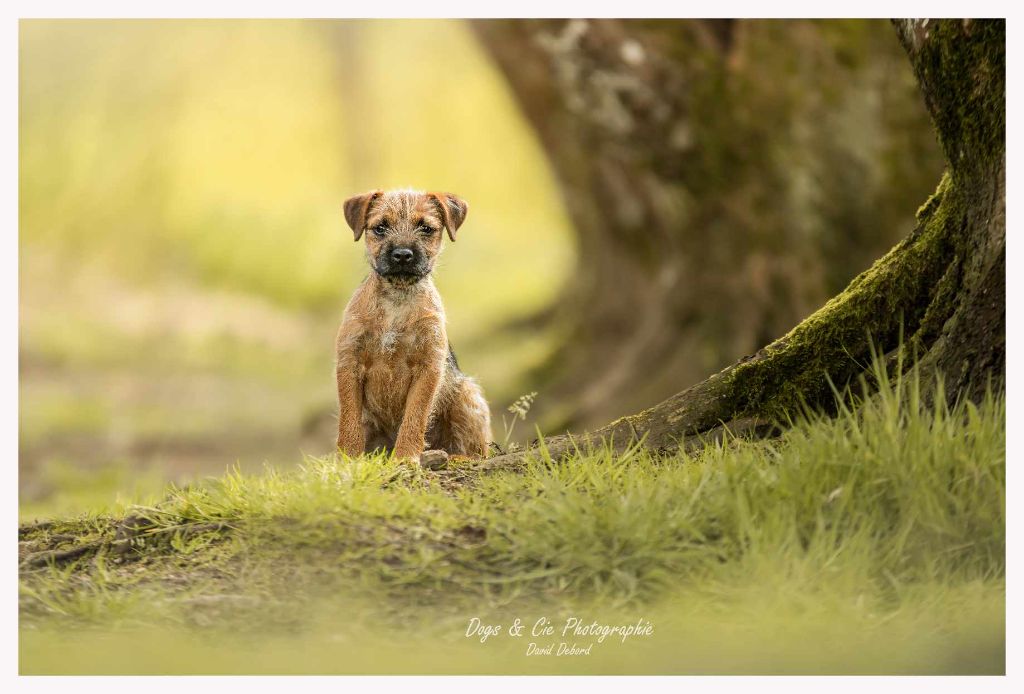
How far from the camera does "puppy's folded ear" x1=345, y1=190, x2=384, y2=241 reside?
6.02 m

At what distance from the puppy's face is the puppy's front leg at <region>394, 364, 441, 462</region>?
553 mm

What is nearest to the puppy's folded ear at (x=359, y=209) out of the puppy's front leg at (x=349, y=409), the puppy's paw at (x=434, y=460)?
the puppy's front leg at (x=349, y=409)

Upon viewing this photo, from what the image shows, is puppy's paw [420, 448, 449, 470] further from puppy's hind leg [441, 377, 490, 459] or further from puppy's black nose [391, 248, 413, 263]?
puppy's black nose [391, 248, 413, 263]

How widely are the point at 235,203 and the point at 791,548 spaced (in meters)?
12.8

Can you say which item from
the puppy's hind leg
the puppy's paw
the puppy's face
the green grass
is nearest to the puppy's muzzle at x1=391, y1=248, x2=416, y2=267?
the puppy's face

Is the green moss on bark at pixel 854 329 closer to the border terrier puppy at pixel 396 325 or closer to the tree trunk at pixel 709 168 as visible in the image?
the border terrier puppy at pixel 396 325

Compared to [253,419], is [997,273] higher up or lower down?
lower down

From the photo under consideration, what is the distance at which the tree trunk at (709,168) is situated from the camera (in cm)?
948

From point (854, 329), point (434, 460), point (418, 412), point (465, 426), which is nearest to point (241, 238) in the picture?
point (465, 426)

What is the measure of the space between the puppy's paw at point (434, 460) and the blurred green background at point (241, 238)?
16.9 ft

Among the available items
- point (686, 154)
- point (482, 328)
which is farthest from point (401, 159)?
point (686, 154)

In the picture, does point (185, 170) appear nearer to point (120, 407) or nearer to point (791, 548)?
point (120, 407)

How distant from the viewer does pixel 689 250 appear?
35.3 feet

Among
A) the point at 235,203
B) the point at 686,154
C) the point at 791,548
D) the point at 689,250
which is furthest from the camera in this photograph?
the point at 235,203
